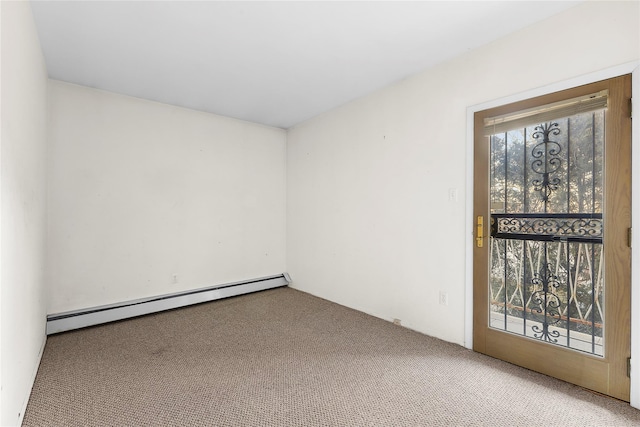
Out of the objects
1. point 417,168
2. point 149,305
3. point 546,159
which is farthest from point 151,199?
point 546,159

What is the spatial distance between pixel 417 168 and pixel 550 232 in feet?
4.00

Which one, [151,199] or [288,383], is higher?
[151,199]

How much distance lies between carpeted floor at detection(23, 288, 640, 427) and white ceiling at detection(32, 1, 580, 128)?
256 cm

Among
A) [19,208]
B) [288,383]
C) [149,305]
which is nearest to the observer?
[19,208]

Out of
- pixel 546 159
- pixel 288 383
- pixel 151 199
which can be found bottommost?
pixel 288 383

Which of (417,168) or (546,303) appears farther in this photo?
(417,168)

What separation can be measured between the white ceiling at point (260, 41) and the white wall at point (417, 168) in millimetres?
201

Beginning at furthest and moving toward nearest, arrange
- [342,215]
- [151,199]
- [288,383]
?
[342,215], [151,199], [288,383]

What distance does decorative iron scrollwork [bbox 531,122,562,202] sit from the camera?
2.12m

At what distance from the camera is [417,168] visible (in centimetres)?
293

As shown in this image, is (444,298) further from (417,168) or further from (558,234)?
(417,168)

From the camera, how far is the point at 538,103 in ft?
7.09

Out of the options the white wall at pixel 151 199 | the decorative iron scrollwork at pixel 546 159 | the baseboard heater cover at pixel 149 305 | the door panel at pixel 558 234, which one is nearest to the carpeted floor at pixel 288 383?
the baseboard heater cover at pixel 149 305

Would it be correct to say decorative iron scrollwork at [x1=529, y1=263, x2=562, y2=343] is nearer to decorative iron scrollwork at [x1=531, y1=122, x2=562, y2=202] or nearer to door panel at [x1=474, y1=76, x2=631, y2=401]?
door panel at [x1=474, y1=76, x2=631, y2=401]
